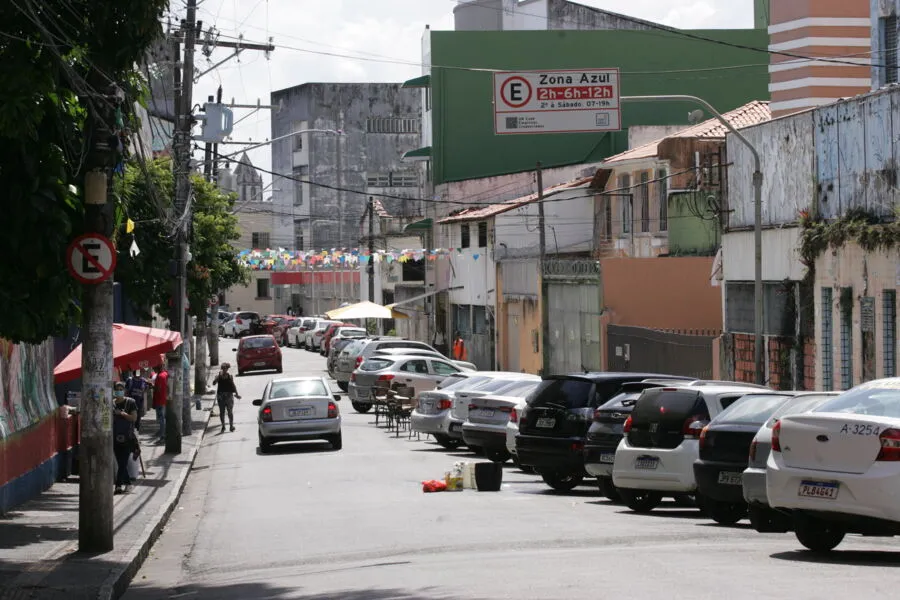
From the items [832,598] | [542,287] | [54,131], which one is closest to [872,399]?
[832,598]

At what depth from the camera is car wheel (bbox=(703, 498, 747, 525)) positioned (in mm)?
15203

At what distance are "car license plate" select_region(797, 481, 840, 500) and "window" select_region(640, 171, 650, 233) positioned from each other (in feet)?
103

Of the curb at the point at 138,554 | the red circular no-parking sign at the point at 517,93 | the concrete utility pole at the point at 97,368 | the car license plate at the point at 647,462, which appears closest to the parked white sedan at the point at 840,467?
the car license plate at the point at 647,462

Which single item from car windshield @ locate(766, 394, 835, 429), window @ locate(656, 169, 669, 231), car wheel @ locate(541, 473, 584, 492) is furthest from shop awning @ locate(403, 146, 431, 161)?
car windshield @ locate(766, 394, 835, 429)

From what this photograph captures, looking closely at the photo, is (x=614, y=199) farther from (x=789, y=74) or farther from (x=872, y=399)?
(x=872, y=399)

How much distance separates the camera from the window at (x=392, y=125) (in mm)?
106812

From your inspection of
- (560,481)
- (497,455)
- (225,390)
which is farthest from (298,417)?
(560,481)

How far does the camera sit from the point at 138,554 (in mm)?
14078

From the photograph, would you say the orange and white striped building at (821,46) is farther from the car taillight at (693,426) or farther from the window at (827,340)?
the car taillight at (693,426)

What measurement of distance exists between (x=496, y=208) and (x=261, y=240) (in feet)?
204

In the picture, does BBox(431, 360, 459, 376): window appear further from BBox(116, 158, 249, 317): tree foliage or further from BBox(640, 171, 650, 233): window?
BBox(640, 171, 650, 233): window

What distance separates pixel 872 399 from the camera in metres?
11.5

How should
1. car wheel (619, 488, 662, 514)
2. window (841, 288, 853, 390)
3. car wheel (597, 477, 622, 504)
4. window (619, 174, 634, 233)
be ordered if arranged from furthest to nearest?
window (619, 174, 634, 233), window (841, 288, 853, 390), car wheel (597, 477, 622, 504), car wheel (619, 488, 662, 514)

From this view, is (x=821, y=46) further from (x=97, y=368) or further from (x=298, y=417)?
(x=97, y=368)
